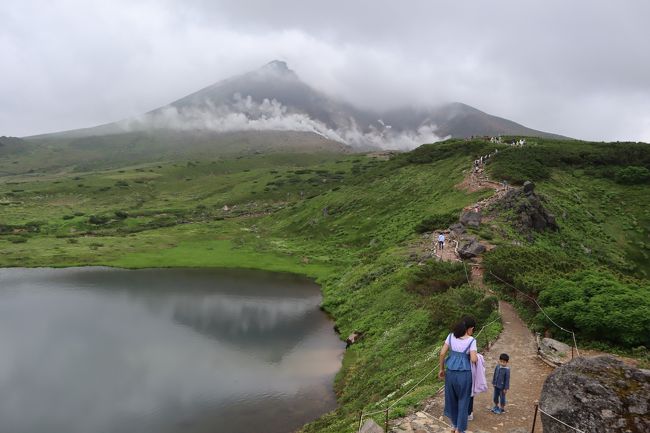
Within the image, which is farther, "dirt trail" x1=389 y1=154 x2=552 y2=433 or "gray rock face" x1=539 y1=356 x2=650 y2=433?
"dirt trail" x1=389 y1=154 x2=552 y2=433

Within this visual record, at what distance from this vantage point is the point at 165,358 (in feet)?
129

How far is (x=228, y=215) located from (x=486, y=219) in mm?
100278

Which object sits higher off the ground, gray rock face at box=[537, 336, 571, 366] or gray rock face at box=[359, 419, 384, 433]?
gray rock face at box=[537, 336, 571, 366]

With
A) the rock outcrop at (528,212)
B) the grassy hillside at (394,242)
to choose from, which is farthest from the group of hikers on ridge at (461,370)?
the rock outcrop at (528,212)

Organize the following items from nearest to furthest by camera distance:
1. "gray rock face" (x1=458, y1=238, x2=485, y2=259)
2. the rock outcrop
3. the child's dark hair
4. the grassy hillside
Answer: the child's dark hair < the grassy hillside < "gray rock face" (x1=458, y1=238, x2=485, y2=259) < the rock outcrop

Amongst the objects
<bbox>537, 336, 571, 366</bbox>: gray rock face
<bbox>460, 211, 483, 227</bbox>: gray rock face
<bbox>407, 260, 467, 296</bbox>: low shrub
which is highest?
<bbox>460, 211, 483, 227</bbox>: gray rock face

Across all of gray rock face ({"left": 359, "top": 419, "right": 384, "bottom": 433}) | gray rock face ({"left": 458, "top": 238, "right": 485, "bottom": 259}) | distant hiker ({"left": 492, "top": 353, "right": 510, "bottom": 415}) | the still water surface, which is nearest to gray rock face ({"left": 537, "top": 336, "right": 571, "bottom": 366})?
distant hiker ({"left": 492, "top": 353, "right": 510, "bottom": 415})

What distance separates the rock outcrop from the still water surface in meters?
26.1

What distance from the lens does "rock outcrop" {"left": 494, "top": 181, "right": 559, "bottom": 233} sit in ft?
165

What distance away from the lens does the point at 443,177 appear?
8575 cm

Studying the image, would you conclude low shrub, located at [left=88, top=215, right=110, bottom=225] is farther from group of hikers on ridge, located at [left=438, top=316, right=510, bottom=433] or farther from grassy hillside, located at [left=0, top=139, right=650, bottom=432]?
group of hikers on ridge, located at [left=438, top=316, right=510, bottom=433]

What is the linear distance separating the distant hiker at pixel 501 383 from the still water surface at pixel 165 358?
16.2 m

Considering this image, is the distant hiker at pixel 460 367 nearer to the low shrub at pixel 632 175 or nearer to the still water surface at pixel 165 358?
the still water surface at pixel 165 358

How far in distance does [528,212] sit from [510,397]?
128ft
